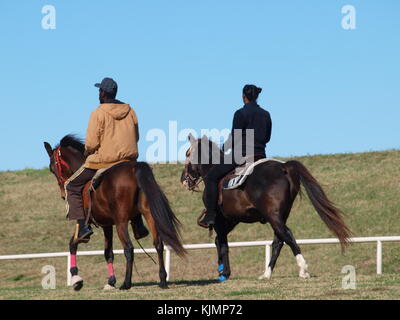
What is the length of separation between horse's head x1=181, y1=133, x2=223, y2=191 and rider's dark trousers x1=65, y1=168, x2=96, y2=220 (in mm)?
2693

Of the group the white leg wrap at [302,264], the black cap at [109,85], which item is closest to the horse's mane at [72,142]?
the black cap at [109,85]

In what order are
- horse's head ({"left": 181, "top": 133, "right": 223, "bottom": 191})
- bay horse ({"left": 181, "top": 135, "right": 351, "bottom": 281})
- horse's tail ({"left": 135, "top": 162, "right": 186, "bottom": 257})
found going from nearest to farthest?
horse's tail ({"left": 135, "top": 162, "right": 186, "bottom": 257}), bay horse ({"left": 181, "top": 135, "right": 351, "bottom": 281}), horse's head ({"left": 181, "top": 133, "right": 223, "bottom": 191})

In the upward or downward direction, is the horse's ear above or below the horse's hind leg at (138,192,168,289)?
above

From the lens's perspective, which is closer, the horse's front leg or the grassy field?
the horse's front leg

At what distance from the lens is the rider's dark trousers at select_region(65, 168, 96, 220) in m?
14.0

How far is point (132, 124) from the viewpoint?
45.4 ft

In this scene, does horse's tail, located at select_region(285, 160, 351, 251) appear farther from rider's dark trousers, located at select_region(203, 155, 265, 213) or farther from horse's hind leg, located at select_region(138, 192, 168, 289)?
horse's hind leg, located at select_region(138, 192, 168, 289)

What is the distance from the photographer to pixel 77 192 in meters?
14.1

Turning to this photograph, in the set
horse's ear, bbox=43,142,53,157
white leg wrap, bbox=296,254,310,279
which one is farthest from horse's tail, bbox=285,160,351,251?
horse's ear, bbox=43,142,53,157

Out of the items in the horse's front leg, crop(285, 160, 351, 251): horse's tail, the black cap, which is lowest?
the horse's front leg

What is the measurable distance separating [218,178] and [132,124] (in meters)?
2.35

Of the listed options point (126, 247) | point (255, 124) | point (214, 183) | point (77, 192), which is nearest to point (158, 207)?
point (126, 247)

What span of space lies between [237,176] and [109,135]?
263 centimetres

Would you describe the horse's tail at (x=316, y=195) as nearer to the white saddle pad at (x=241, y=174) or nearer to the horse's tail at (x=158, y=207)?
the white saddle pad at (x=241, y=174)
